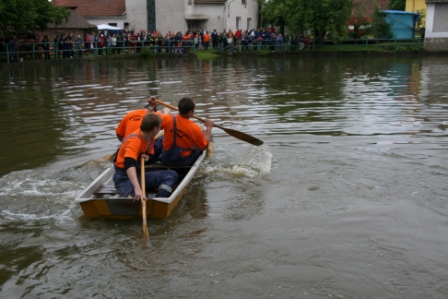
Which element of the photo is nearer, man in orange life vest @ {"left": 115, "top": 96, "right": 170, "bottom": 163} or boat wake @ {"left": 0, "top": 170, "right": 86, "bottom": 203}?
boat wake @ {"left": 0, "top": 170, "right": 86, "bottom": 203}

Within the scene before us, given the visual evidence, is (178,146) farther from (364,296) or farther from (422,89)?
(422,89)

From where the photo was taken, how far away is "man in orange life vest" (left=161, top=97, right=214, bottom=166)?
7656 mm

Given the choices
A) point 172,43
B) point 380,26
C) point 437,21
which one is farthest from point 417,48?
point 172,43

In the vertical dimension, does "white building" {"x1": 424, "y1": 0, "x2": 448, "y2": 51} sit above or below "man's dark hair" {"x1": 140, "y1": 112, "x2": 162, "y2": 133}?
above

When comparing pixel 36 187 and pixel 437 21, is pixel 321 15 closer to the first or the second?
pixel 437 21

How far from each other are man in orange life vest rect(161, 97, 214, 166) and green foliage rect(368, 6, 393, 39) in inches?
1419

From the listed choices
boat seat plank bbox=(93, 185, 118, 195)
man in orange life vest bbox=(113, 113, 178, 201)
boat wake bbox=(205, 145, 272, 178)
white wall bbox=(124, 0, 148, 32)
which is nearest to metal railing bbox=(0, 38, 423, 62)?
white wall bbox=(124, 0, 148, 32)

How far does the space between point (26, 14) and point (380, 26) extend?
25562 mm

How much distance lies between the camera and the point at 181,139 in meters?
7.76

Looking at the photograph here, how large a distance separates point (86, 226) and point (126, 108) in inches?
339

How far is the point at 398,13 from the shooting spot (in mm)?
42219

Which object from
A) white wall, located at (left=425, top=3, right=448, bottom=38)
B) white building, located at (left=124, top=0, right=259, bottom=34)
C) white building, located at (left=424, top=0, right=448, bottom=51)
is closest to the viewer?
white building, located at (left=424, top=0, right=448, bottom=51)

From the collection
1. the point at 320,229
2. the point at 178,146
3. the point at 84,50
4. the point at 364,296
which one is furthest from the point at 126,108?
the point at 84,50

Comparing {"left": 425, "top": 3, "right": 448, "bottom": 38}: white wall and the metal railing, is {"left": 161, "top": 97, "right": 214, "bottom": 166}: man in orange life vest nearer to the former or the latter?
the metal railing
